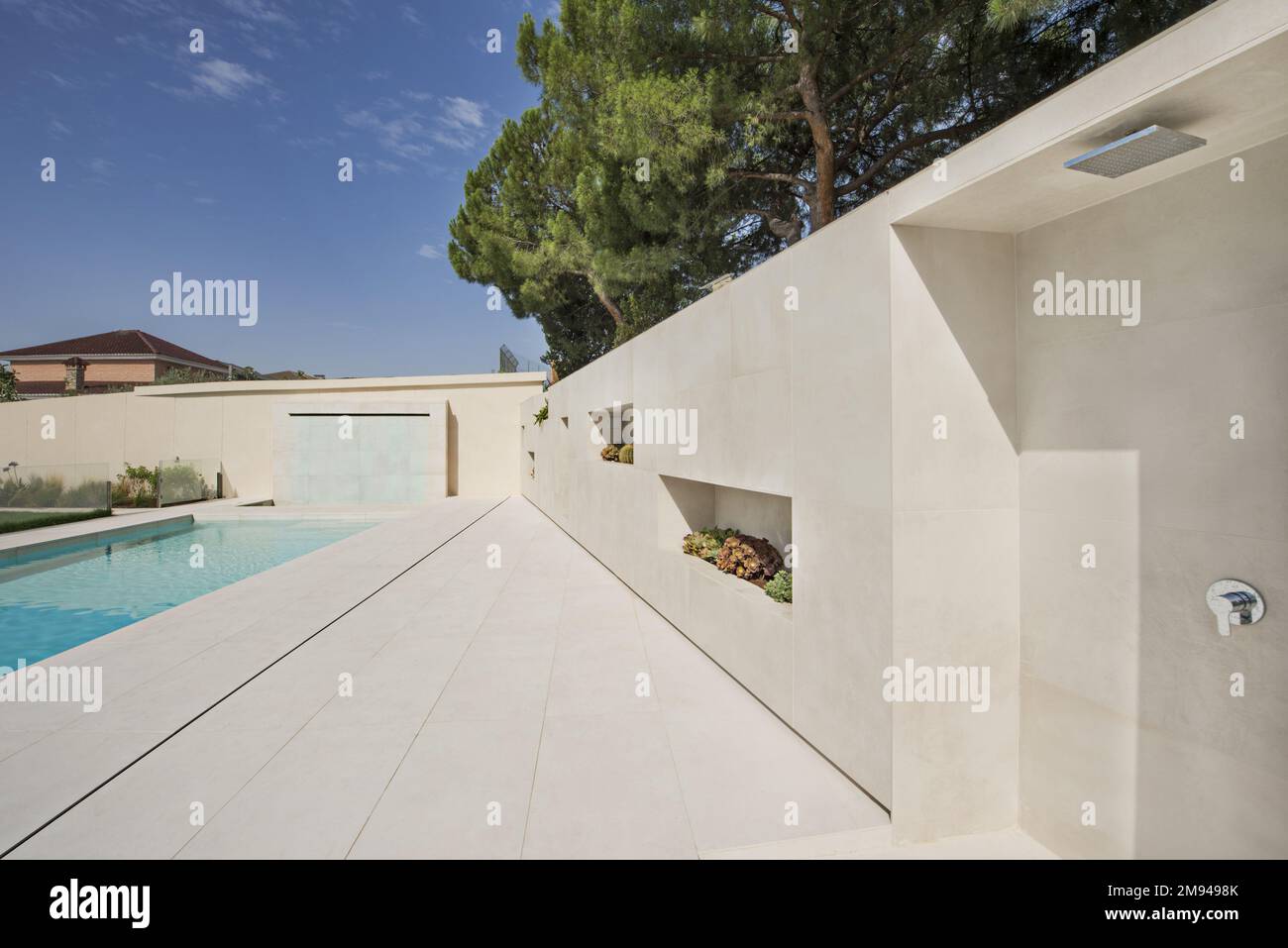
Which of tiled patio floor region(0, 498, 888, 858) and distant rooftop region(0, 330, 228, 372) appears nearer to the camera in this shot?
tiled patio floor region(0, 498, 888, 858)

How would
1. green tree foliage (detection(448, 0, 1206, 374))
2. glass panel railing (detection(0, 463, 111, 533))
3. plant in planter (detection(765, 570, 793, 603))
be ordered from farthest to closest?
glass panel railing (detection(0, 463, 111, 533)) → green tree foliage (detection(448, 0, 1206, 374)) → plant in planter (detection(765, 570, 793, 603))

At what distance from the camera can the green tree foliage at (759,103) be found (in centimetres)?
716

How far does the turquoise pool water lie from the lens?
237 inches

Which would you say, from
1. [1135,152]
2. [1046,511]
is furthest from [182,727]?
[1135,152]

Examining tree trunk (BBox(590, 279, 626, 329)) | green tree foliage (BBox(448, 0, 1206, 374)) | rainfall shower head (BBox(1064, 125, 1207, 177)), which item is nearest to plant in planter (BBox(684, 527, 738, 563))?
rainfall shower head (BBox(1064, 125, 1207, 177))

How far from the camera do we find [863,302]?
2.59m

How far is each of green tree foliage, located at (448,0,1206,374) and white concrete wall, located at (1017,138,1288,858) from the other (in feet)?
16.8

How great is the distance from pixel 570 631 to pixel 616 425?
347 centimetres

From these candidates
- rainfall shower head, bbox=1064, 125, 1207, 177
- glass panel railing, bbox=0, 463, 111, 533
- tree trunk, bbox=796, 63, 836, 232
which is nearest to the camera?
rainfall shower head, bbox=1064, 125, 1207, 177

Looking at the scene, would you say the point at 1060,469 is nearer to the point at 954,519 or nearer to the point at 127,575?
the point at 954,519

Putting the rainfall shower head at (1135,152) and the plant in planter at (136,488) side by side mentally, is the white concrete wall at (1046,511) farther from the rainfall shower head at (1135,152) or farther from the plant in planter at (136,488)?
the plant in planter at (136,488)

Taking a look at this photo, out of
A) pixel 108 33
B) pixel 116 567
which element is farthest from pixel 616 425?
pixel 108 33

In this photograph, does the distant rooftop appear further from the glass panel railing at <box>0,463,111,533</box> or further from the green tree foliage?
the green tree foliage

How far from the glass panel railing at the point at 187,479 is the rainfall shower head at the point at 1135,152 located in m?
19.7
